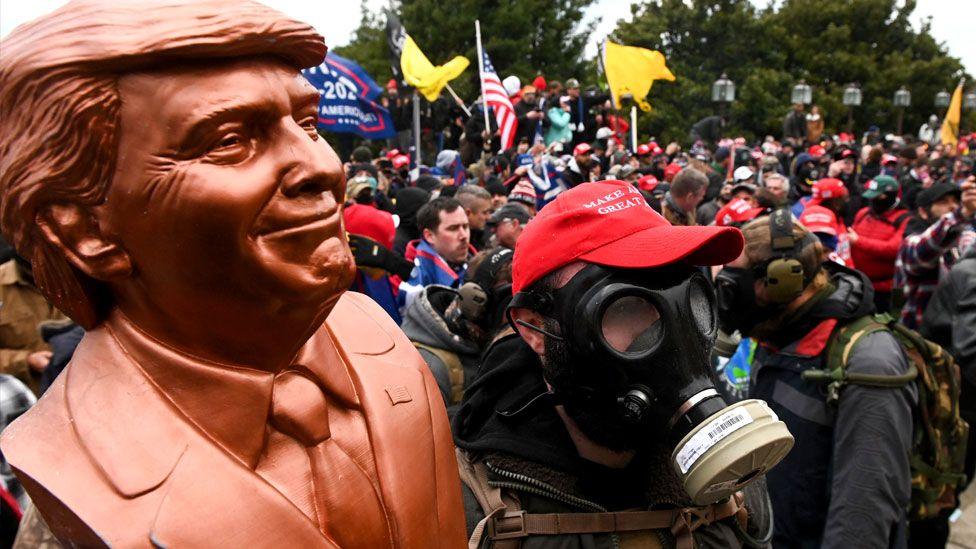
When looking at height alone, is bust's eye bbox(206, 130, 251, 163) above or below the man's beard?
above

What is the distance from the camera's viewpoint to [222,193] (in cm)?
102

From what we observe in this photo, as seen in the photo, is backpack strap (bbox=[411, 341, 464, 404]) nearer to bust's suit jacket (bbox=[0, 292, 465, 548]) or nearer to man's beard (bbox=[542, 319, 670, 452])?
man's beard (bbox=[542, 319, 670, 452])

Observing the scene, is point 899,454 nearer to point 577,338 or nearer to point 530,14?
point 577,338

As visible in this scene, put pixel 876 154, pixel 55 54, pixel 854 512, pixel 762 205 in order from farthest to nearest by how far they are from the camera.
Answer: pixel 876 154, pixel 762 205, pixel 854 512, pixel 55 54

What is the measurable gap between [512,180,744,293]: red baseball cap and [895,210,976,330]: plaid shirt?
487 cm

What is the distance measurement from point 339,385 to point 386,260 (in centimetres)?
370

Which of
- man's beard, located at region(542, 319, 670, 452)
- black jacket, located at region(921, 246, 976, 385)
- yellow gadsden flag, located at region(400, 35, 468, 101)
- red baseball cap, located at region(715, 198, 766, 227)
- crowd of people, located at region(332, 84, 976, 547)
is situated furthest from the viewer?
yellow gadsden flag, located at region(400, 35, 468, 101)

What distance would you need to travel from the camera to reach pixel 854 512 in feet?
8.95

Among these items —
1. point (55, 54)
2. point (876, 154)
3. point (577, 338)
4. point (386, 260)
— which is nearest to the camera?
point (55, 54)

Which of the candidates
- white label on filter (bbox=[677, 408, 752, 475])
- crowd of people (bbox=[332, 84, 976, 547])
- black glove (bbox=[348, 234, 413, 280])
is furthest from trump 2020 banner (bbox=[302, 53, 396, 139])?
white label on filter (bbox=[677, 408, 752, 475])

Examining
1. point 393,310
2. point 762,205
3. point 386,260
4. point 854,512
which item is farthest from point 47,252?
point 762,205

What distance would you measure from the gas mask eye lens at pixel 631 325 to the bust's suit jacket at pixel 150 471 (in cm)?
63

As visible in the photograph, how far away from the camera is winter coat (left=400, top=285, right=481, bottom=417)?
3.40 metres

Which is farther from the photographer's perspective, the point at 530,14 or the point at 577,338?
the point at 530,14
